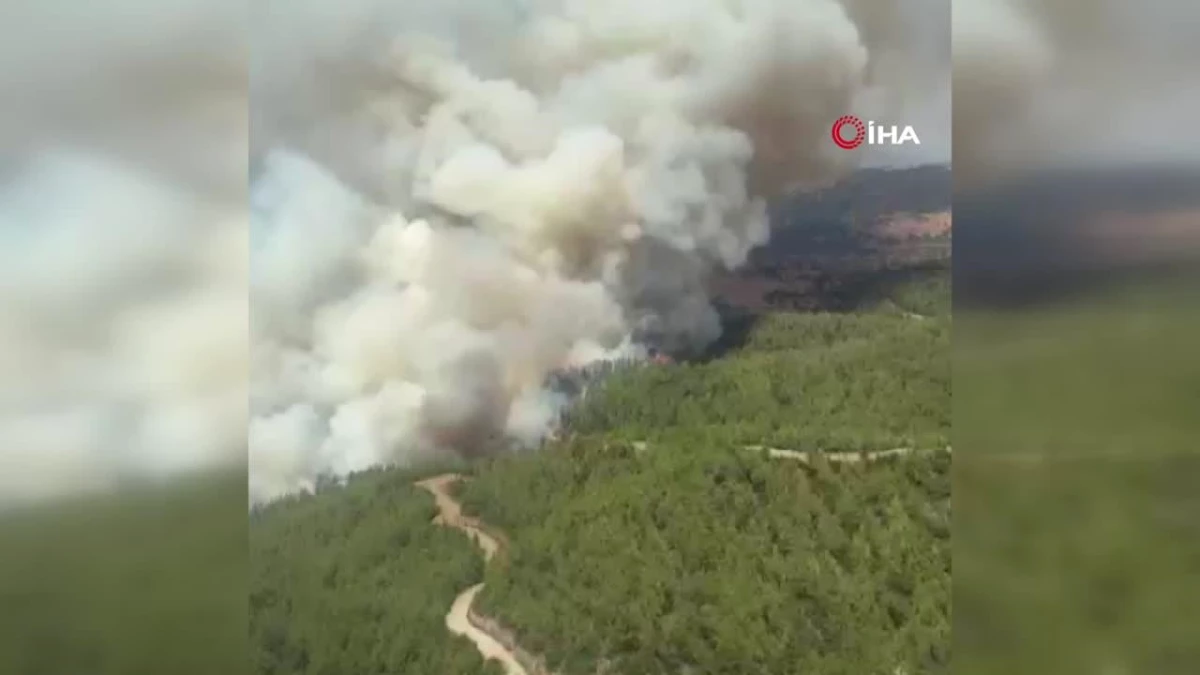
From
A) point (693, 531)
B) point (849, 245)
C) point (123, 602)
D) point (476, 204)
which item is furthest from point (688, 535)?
point (123, 602)

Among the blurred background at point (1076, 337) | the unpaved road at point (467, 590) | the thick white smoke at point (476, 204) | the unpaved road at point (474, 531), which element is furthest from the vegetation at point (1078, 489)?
the unpaved road at point (467, 590)

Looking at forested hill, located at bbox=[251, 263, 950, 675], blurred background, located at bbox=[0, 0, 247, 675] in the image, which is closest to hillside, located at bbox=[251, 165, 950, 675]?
forested hill, located at bbox=[251, 263, 950, 675]

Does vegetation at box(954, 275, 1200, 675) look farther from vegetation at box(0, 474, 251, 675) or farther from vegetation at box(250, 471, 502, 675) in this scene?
vegetation at box(0, 474, 251, 675)

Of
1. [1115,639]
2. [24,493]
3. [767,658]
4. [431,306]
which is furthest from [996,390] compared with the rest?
[24,493]

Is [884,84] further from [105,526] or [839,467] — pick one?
[105,526]

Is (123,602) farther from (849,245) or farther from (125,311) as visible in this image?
(849,245)

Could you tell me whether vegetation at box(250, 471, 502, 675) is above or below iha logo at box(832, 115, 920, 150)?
below
